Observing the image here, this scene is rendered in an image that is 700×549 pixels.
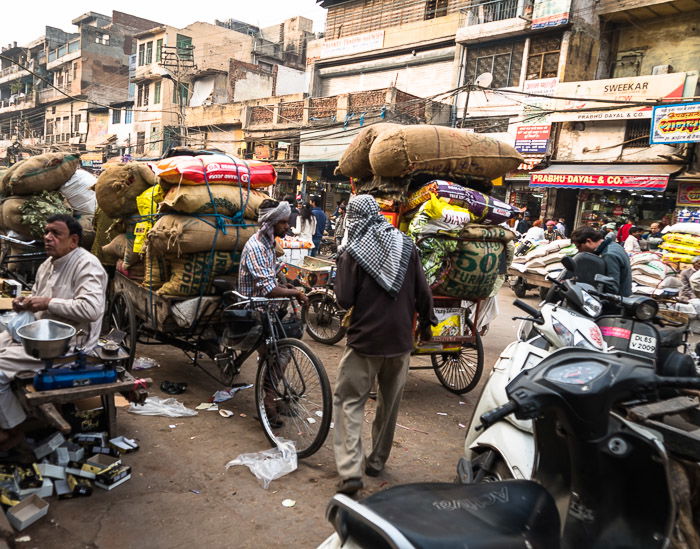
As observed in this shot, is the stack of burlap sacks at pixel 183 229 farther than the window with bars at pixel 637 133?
No

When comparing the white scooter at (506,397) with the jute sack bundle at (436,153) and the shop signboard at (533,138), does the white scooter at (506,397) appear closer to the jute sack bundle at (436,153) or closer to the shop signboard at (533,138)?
the jute sack bundle at (436,153)

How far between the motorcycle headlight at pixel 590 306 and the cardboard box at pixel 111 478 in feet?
10.2

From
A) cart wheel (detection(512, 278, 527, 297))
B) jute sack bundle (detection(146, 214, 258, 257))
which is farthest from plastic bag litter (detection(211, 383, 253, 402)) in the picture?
cart wheel (detection(512, 278, 527, 297))

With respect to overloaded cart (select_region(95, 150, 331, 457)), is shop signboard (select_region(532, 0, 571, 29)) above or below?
above

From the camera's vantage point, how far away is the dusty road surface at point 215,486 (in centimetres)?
275

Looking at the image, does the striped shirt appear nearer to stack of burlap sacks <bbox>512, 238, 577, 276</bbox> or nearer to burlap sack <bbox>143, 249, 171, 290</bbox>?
burlap sack <bbox>143, 249, 171, 290</bbox>

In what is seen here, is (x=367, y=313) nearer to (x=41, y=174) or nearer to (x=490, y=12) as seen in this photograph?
(x=41, y=174)

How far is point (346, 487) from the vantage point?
3.19 m

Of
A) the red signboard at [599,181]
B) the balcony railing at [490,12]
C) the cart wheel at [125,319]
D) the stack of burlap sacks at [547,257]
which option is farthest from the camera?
the balcony railing at [490,12]

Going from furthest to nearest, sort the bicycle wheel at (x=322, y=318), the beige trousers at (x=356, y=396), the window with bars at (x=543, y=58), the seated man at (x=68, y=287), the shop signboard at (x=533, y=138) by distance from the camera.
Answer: the window with bars at (x=543, y=58), the shop signboard at (x=533, y=138), the bicycle wheel at (x=322, y=318), the seated man at (x=68, y=287), the beige trousers at (x=356, y=396)

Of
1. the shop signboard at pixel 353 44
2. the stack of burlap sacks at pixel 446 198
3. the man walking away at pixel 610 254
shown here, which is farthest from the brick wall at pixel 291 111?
the man walking away at pixel 610 254

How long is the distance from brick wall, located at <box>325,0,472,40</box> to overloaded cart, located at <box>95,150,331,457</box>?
21851mm

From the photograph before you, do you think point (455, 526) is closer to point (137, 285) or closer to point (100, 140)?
point (137, 285)

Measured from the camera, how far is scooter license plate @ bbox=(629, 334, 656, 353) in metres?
2.94
